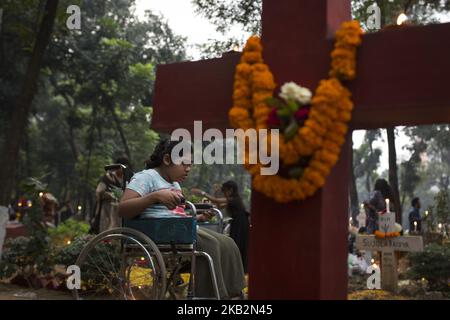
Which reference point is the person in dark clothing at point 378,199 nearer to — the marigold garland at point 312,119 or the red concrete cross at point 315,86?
the red concrete cross at point 315,86

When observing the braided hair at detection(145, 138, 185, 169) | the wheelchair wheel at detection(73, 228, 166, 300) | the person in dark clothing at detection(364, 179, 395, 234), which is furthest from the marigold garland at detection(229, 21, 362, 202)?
the person in dark clothing at detection(364, 179, 395, 234)

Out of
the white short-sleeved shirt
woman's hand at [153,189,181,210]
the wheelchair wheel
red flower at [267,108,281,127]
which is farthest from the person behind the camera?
the white short-sleeved shirt

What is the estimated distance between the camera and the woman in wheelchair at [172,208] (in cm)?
402

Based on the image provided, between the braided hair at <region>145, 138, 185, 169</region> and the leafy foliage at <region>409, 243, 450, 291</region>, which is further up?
the braided hair at <region>145, 138, 185, 169</region>

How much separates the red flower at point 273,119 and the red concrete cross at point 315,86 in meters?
0.29

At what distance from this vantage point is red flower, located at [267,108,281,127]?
11.4 feet

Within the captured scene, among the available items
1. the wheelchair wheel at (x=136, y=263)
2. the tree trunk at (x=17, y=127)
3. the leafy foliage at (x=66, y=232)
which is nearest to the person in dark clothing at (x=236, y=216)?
the wheelchair wheel at (x=136, y=263)

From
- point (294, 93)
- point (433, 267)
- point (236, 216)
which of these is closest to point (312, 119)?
point (294, 93)

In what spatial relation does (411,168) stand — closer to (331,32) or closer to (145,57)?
(145,57)

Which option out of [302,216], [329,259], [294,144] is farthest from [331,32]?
[329,259]

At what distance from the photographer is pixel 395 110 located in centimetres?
344

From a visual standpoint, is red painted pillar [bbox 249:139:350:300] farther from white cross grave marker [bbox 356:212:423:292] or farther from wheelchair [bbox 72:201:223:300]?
white cross grave marker [bbox 356:212:423:292]

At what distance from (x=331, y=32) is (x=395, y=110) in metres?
0.66

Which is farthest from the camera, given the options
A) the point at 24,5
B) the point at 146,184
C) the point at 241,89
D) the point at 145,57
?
the point at 145,57
